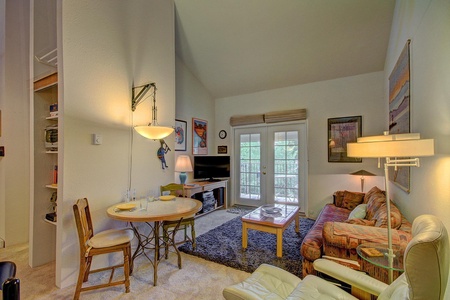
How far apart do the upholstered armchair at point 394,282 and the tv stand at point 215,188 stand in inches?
107

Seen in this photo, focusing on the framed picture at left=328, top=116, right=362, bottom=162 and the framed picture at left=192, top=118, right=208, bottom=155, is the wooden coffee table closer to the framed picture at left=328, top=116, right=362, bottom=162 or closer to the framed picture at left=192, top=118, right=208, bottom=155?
the framed picture at left=328, top=116, right=362, bottom=162

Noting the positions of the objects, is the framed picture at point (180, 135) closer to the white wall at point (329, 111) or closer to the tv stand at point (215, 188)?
the tv stand at point (215, 188)

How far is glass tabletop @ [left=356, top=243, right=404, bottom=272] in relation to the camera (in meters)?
1.41

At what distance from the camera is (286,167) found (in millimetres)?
4793

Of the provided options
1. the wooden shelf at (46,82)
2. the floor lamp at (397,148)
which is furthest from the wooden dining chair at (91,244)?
the floor lamp at (397,148)

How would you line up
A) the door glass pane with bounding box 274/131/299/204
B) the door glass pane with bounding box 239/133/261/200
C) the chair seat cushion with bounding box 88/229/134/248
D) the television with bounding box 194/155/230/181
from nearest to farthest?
the chair seat cushion with bounding box 88/229/134/248
the door glass pane with bounding box 274/131/299/204
the television with bounding box 194/155/230/181
the door glass pane with bounding box 239/133/261/200

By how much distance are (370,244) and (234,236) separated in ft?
6.58

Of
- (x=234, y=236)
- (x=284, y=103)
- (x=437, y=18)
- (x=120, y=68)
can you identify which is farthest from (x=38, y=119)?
(x=284, y=103)

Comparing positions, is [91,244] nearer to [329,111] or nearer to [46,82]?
[46,82]

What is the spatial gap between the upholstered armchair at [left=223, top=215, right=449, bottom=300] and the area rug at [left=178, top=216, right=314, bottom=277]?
947 mm

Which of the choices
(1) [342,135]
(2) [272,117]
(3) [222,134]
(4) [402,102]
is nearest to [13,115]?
(3) [222,134]

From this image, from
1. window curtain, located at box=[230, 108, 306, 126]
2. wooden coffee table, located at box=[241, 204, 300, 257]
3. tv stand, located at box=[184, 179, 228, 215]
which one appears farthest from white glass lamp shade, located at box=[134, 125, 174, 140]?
window curtain, located at box=[230, 108, 306, 126]

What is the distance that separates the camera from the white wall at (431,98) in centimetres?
139

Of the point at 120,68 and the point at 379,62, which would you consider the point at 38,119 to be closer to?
the point at 120,68
